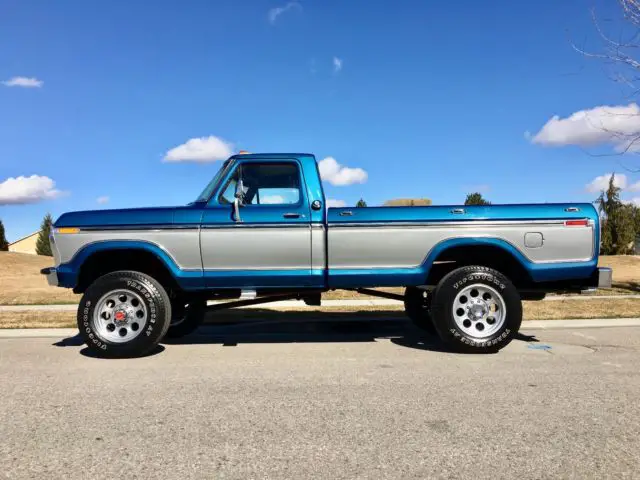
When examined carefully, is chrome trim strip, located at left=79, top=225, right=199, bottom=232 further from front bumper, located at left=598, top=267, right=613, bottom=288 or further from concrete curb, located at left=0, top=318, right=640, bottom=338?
front bumper, located at left=598, top=267, right=613, bottom=288

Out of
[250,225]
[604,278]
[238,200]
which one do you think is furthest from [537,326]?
[238,200]

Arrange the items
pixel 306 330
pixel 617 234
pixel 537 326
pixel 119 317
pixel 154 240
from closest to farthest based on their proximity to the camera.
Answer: pixel 119 317 → pixel 154 240 → pixel 306 330 → pixel 537 326 → pixel 617 234

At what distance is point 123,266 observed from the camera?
596 centimetres

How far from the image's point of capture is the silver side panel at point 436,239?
17.8ft

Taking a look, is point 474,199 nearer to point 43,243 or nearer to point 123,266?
point 123,266

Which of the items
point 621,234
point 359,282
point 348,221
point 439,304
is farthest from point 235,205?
point 621,234

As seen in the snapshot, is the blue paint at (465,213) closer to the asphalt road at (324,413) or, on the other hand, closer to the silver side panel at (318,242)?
the silver side panel at (318,242)

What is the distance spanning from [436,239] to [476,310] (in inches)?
36.3

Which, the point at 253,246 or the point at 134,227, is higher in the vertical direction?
the point at 134,227

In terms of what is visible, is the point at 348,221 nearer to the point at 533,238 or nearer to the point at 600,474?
the point at 533,238

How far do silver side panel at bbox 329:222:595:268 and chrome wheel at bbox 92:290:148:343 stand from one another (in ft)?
7.49

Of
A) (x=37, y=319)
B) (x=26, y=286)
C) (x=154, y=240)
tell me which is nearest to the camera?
(x=154, y=240)

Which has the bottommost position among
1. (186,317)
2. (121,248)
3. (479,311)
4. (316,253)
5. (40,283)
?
(40,283)

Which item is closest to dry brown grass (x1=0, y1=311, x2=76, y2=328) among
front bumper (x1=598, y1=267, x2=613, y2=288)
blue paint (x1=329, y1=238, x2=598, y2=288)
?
blue paint (x1=329, y1=238, x2=598, y2=288)
